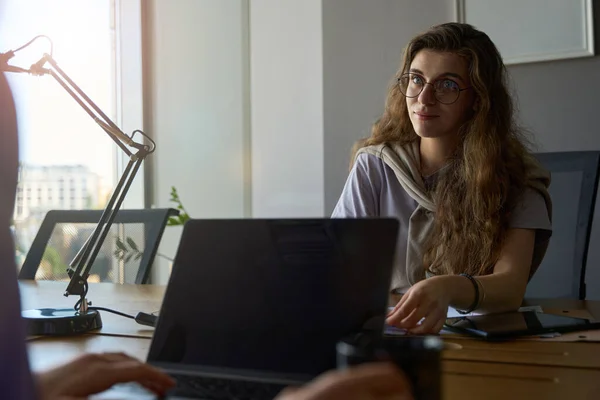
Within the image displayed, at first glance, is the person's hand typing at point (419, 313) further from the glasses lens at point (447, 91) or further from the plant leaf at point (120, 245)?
the plant leaf at point (120, 245)

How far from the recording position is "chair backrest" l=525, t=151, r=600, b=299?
170 cm

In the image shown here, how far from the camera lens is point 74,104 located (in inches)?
130

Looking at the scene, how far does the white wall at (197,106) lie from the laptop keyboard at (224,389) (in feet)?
8.37

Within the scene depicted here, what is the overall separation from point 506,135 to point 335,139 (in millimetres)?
1258

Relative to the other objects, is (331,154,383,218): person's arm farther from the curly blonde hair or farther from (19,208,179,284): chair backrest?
(19,208,179,284): chair backrest

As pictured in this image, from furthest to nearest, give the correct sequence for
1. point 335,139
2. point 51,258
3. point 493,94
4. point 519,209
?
point 335,139
point 51,258
point 493,94
point 519,209

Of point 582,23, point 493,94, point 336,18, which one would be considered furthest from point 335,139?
point 493,94

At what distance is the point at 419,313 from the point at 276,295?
0.35 metres

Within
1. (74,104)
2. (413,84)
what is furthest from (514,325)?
(74,104)

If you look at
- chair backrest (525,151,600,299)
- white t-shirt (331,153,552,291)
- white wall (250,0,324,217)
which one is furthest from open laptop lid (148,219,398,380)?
white wall (250,0,324,217)

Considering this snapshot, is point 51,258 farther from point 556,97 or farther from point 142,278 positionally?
point 556,97

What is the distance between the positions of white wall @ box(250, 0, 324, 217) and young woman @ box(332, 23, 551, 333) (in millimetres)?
1214

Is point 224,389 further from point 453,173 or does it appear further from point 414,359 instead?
point 453,173

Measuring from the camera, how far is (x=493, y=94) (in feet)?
5.30
